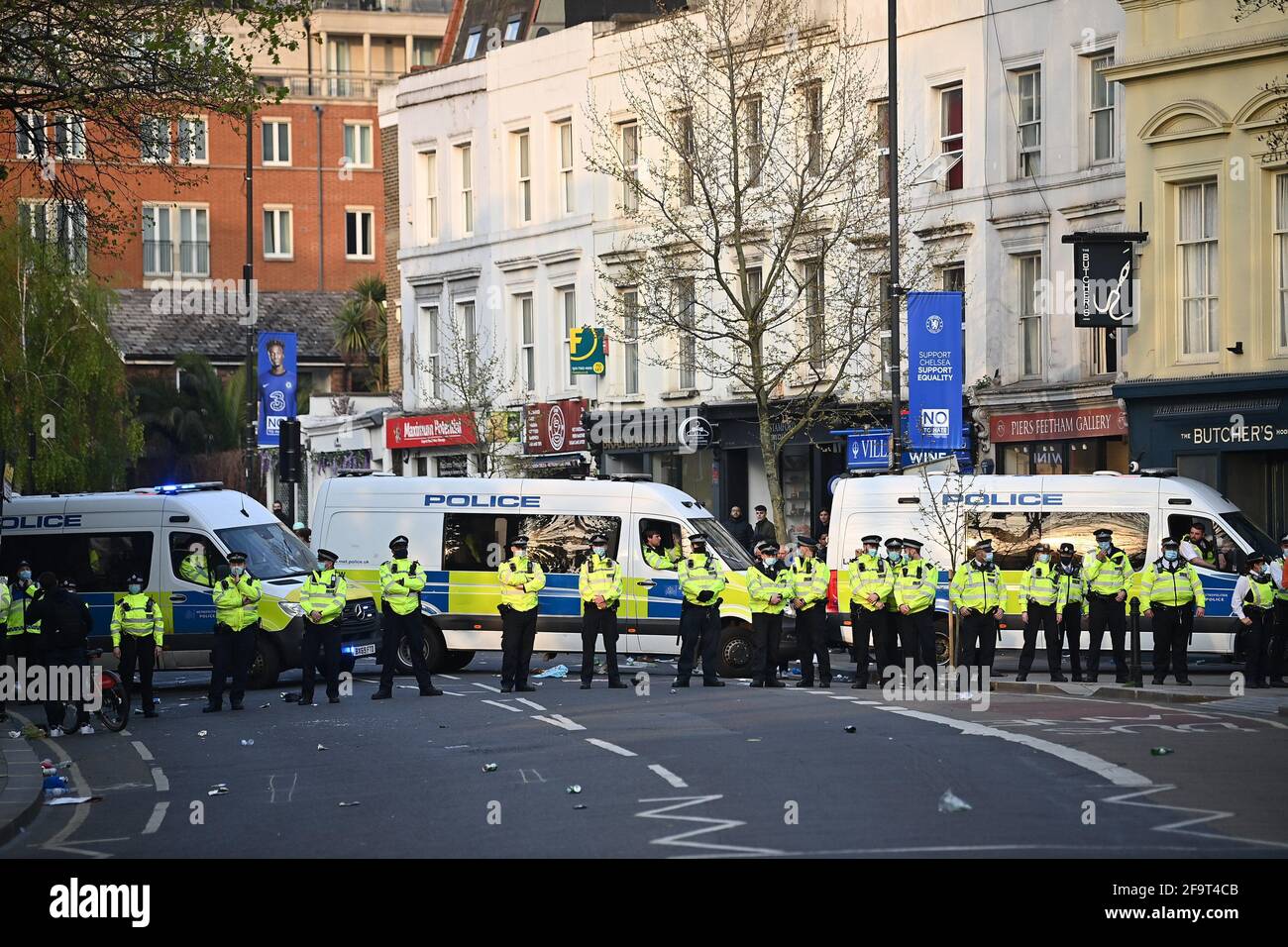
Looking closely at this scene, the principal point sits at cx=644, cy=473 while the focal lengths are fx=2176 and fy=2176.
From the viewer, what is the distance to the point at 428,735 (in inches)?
764

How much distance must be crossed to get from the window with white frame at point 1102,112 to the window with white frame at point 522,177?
50.5 feet

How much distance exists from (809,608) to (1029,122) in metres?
14.7

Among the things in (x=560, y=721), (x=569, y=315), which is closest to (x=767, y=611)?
(x=560, y=721)

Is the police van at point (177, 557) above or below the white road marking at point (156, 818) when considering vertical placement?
above

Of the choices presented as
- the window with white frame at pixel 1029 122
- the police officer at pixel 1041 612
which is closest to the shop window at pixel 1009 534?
the police officer at pixel 1041 612

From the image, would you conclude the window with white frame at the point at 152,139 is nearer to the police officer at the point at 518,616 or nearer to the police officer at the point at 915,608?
the police officer at the point at 518,616

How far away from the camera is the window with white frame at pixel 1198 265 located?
3228 centimetres

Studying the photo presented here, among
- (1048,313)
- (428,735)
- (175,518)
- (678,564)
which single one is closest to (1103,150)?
(1048,313)

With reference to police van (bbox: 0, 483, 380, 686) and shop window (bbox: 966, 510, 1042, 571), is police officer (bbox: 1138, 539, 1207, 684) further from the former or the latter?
police van (bbox: 0, 483, 380, 686)

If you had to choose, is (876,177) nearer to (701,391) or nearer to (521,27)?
(701,391)

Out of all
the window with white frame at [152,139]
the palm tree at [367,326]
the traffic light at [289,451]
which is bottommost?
the traffic light at [289,451]

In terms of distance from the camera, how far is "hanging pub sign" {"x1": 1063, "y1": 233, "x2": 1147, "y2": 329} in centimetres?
3278

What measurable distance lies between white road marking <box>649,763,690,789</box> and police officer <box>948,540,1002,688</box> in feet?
28.0

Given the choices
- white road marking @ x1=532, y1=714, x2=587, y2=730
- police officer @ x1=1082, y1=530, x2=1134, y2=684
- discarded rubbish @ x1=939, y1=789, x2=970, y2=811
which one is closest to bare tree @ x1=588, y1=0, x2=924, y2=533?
police officer @ x1=1082, y1=530, x2=1134, y2=684
